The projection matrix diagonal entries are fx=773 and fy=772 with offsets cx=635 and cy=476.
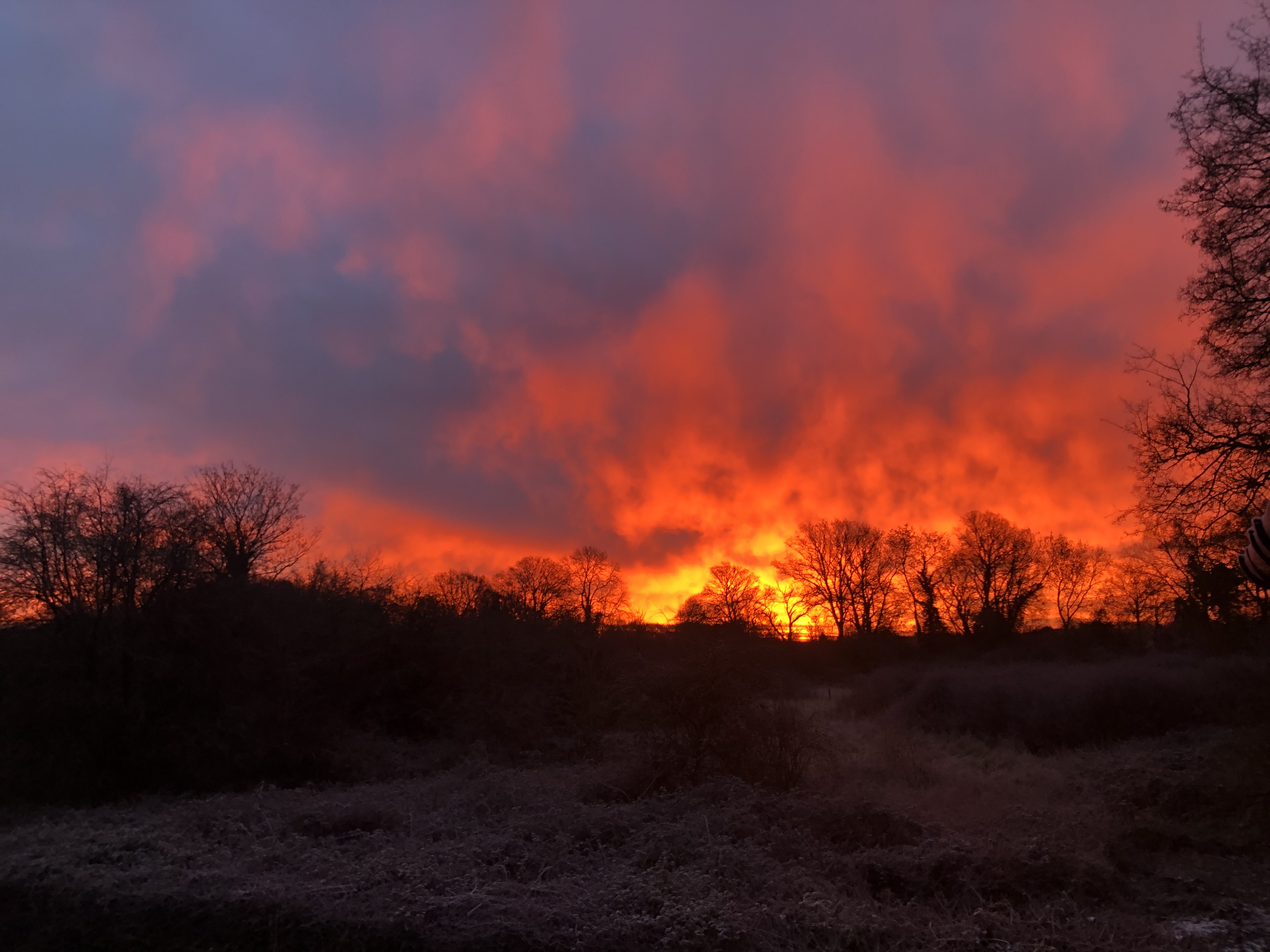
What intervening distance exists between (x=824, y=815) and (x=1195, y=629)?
25.6 m

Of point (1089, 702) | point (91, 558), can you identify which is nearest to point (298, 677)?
point (91, 558)

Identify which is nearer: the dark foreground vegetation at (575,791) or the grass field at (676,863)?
the grass field at (676,863)

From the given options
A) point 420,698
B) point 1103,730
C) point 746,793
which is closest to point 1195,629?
point 1103,730

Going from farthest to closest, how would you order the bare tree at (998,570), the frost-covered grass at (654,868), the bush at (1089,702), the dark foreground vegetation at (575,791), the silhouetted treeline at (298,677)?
1. the bare tree at (998,570)
2. the bush at (1089,702)
3. the silhouetted treeline at (298,677)
4. the dark foreground vegetation at (575,791)
5. the frost-covered grass at (654,868)

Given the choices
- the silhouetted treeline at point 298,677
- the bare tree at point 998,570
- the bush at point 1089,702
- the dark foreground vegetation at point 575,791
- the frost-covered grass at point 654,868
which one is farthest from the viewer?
the bare tree at point 998,570

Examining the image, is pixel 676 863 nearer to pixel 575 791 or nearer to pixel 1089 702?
pixel 575 791

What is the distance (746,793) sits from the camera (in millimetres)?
11297

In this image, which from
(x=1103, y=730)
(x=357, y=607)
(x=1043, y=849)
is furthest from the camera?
(x=357, y=607)

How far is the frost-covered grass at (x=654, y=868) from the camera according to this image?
6488mm

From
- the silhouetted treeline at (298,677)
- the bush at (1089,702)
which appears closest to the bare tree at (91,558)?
the silhouetted treeline at (298,677)

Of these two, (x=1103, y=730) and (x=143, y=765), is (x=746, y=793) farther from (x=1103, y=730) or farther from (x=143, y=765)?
(x=1103, y=730)

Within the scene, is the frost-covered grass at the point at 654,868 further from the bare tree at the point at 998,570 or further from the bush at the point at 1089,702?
the bare tree at the point at 998,570

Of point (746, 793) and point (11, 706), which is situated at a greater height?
point (11, 706)

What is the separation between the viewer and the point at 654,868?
835 cm
